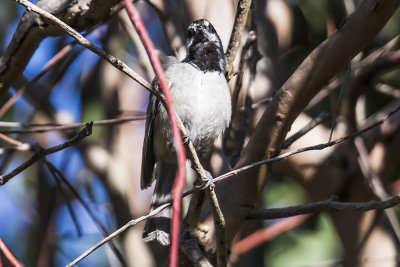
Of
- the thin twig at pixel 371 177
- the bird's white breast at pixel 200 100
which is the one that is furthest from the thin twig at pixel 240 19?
the thin twig at pixel 371 177

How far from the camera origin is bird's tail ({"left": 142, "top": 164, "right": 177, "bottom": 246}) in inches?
111

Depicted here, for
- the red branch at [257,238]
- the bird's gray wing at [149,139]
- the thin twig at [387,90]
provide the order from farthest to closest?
the thin twig at [387,90] → the red branch at [257,238] → the bird's gray wing at [149,139]

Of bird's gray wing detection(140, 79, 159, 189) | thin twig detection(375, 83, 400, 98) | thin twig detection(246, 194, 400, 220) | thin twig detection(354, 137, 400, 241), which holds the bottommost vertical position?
thin twig detection(246, 194, 400, 220)

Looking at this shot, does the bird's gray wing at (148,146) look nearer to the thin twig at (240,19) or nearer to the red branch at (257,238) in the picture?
the thin twig at (240,19)

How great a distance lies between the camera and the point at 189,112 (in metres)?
2.95

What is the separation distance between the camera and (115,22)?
452cm

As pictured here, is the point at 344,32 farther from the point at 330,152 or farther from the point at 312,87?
the point at 330,152

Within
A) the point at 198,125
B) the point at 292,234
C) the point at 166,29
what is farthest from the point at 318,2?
the point at 198,125

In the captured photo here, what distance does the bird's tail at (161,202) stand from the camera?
9.25ft

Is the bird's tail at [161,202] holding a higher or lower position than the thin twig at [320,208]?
higher

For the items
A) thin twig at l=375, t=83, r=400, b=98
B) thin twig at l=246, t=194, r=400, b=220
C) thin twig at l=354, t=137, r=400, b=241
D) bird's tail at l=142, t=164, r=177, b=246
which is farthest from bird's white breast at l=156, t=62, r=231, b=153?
thin twig at l=375, t=83, r=400, b=98

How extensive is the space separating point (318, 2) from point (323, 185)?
175 cm

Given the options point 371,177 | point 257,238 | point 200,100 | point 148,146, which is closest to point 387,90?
point 371,177

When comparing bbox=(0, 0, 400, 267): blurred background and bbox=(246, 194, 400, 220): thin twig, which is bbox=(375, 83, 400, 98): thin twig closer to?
bbox=(0, 0, 400, 267): blurred background
